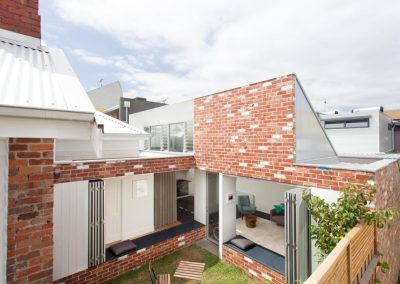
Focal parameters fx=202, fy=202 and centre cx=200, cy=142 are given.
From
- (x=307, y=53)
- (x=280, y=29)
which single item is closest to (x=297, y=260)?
(x=280, y=29)

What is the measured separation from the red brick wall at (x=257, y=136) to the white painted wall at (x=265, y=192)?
4.23 metres

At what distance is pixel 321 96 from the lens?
3434 cm

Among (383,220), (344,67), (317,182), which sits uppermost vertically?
(344,67)

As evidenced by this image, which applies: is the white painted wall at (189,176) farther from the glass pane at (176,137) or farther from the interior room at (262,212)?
the interior room at (262,212)

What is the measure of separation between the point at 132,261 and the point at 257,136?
20.2ft

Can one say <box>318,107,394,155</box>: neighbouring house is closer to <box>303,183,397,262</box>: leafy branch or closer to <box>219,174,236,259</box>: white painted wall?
<box>219,174,236,259</box>: white painted wall

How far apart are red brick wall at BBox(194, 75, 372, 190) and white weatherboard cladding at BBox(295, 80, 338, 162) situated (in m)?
0.30

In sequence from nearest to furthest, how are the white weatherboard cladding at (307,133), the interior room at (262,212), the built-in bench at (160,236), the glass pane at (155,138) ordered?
the white weatherboard cladding at (307,133) → the built-in bench at (160,236) → the interior room at (262,212) → the glass pane at (155,138)

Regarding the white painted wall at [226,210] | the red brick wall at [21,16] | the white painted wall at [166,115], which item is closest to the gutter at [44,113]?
the red brick wall at [21,16]

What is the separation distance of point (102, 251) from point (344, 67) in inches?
556

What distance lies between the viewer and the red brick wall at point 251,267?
5.96 metres

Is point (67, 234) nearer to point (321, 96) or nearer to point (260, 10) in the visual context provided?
point (260, 10)

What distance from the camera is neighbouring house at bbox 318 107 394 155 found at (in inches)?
563

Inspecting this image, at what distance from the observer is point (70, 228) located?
6121 millimetres
